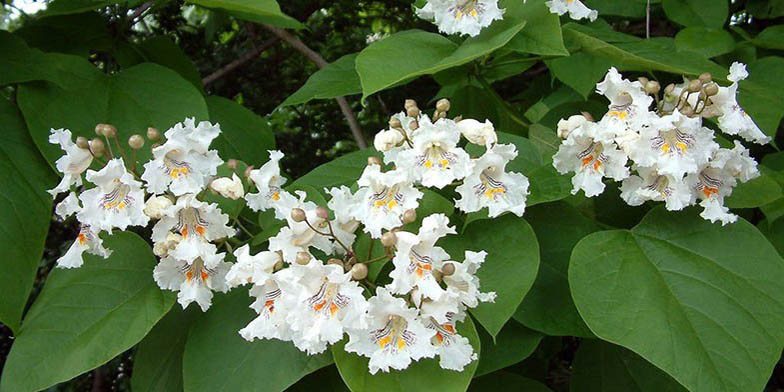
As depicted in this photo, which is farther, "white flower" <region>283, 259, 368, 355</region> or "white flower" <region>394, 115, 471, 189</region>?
"white flower" <region>394, 115, 471, 189</region>

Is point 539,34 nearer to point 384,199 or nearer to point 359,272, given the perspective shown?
point 384,199

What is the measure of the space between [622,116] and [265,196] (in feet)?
2.14

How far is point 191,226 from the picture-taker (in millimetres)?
1301

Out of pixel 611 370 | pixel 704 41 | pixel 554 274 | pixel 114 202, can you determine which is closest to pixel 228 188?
pixel 114 202

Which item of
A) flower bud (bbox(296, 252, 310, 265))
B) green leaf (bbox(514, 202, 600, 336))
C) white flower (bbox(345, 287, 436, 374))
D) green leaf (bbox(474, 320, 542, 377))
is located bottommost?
green leaf (bbox(474, 320, 542, 377))

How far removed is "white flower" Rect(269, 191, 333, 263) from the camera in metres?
1.20

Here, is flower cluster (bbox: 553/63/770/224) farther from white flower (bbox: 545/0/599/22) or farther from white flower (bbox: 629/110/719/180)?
white flower (bbox: 545/0/599/22)

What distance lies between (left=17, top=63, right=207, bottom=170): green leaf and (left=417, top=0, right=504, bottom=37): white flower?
540mm

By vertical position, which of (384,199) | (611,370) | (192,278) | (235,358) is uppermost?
(384,199)

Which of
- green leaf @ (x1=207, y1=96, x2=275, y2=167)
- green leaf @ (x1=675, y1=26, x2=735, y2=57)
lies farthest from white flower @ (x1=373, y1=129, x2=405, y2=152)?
green leaf @ (x1=675, y1=26, x2=735, y2=57)

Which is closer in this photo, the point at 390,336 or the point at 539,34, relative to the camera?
the point at 390,336

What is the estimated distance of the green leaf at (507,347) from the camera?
1.34 meters

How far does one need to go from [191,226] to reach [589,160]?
27.4 inches

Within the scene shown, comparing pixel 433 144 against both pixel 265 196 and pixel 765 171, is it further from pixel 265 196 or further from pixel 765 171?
pixel 765 171
